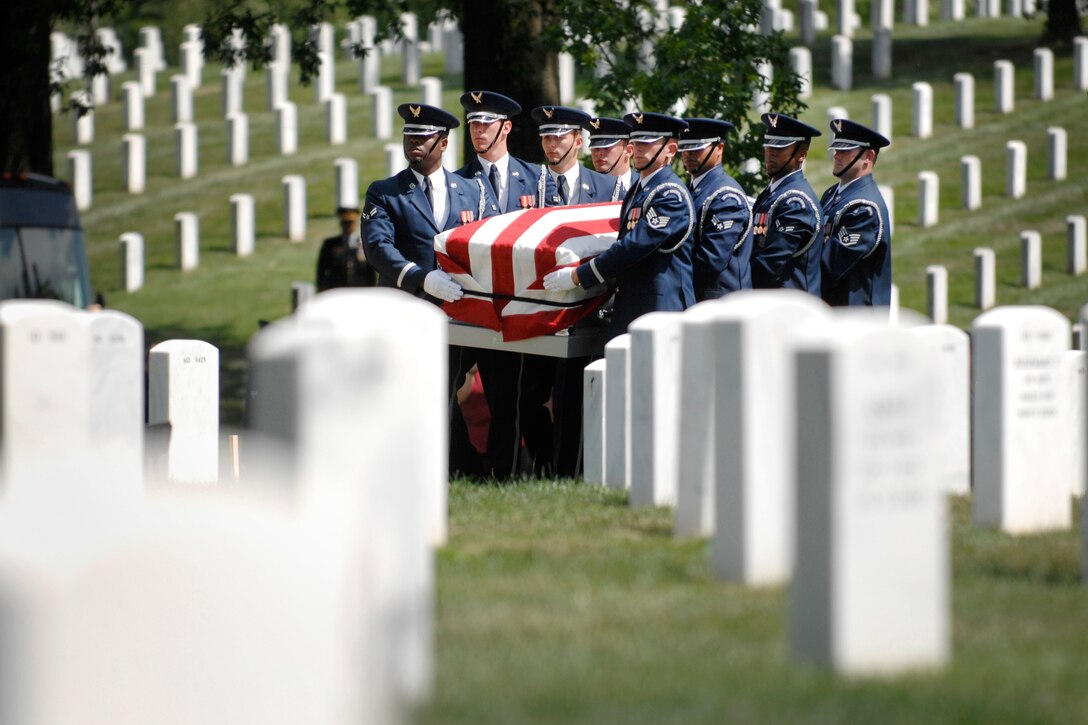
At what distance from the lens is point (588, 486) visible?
26.1ft

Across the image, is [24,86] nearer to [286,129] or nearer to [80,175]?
[80,175]

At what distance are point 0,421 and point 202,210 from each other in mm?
17529

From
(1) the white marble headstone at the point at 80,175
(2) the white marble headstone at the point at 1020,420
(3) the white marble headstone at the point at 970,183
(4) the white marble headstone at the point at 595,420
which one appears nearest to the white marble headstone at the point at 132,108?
(1) the white marble headstone at the point at 80,175

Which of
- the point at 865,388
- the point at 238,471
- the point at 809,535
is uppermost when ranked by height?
the point at 865,388

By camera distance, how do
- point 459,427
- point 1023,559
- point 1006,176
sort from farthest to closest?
point 1006,176 < point 459,427 < point 1023,559

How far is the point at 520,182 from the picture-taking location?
996 cm

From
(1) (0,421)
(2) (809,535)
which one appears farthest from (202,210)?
(2) (809,535)

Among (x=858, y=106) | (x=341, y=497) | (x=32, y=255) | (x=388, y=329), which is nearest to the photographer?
(x=341, y=497)

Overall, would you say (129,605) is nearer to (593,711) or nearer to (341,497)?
(341,497)

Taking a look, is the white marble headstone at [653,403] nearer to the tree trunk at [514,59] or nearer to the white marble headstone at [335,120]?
the tree trunk at [514,59]

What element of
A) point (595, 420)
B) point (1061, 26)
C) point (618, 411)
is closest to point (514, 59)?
point (595, 420)

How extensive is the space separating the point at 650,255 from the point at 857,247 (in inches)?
45.5

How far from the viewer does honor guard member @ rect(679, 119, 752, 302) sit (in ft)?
29.5

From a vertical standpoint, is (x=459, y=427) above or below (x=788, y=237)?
below
